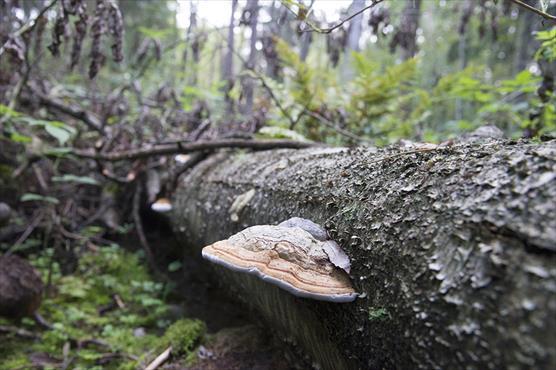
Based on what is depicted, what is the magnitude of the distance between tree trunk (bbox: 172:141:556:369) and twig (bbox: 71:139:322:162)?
1.27 meters

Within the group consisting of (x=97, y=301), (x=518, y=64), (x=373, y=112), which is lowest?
(x=97, y=301)

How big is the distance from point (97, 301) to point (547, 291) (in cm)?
354

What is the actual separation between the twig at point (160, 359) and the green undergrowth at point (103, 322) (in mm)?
46

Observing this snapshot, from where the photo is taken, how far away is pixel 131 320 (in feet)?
10.0

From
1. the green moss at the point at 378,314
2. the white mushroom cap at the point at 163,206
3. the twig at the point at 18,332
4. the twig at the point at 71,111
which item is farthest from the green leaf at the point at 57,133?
the green moss at the point at 378,314

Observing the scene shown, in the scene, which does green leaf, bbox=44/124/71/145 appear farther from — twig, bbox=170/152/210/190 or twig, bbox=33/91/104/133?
twig, bbox=33/91/104/133

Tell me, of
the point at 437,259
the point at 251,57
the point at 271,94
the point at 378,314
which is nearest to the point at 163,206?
the point at 271,94

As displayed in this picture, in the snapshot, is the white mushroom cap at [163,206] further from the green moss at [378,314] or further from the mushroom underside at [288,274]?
the green moss at [378,314]

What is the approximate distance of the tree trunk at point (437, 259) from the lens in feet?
2.83

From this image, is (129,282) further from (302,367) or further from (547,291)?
(547,291)

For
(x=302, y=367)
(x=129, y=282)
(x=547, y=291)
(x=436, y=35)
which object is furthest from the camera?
(x=436, y=35)

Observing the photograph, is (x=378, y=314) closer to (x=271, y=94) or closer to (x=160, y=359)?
(x=160, y=359)

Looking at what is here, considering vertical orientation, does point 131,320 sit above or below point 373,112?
below

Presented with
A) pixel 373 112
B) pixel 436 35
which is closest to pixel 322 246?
pixel 373 112
